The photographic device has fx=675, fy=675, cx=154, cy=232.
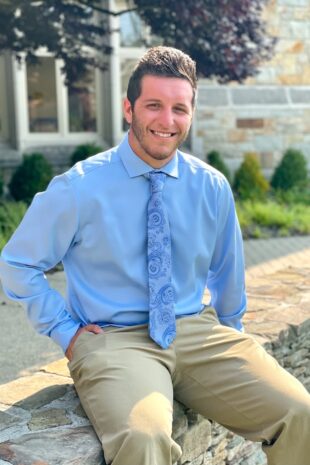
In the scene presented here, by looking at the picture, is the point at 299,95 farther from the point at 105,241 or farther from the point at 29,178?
the point at 105,241

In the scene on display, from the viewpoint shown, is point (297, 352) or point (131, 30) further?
point (131, 30)

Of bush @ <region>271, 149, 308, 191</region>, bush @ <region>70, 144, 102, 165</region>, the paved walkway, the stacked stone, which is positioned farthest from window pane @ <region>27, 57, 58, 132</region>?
the stacked stone

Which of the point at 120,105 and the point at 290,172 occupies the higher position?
the point at 120,105

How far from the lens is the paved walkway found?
13.1ft

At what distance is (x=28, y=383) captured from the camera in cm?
281

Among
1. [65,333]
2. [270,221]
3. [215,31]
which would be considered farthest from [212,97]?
[65,333]

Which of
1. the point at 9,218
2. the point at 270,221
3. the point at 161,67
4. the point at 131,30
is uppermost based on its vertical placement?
the point at 131,30

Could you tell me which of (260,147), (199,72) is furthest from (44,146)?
(260,147)

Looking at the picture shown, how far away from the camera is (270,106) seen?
1229cm

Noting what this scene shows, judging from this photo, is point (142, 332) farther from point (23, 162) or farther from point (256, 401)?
point (23, 162)

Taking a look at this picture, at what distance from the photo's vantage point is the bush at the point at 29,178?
930cm

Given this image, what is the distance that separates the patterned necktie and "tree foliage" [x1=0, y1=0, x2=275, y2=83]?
15.8 feet

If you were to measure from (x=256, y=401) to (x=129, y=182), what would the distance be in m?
0.91

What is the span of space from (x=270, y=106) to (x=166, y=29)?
16.7 ft
